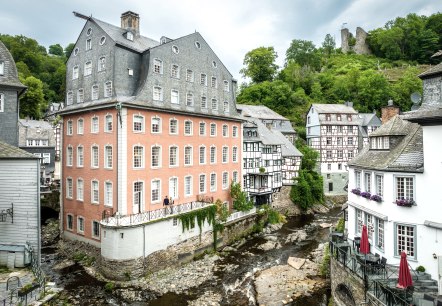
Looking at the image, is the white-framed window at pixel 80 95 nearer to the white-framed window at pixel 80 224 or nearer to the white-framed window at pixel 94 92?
the white-framed window at pixel 94 92

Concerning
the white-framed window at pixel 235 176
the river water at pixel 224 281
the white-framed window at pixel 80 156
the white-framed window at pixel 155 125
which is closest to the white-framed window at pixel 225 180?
the white-framed window at pixel 235 176

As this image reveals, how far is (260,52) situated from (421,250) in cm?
6261

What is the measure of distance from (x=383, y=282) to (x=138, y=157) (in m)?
17.1

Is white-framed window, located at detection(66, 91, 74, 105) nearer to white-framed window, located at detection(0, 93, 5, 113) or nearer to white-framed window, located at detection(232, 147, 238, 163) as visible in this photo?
white-framed window, located at detection(0, 93, 5, 113)

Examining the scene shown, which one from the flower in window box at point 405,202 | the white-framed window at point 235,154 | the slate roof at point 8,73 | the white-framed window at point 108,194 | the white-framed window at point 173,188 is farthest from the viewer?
the white-framed window at point 235,154

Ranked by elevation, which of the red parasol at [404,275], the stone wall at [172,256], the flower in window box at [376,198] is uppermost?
the flower in window box at [376,198]

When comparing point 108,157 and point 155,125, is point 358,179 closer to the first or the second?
point 155,125

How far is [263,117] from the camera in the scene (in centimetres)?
4847

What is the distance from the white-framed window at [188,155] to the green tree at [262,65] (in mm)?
46946

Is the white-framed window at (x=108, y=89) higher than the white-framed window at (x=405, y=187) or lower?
higher

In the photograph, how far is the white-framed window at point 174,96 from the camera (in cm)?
2516

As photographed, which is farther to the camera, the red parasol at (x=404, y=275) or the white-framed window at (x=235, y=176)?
the white-framed window at (x=235, y=176)

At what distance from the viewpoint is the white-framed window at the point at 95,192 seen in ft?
75.0

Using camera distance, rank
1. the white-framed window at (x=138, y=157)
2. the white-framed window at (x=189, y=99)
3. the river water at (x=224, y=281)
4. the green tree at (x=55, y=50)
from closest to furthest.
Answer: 1. the river water at (x=224, y=281)
2. the white-framed window at (x=138, y=157)
3. the white-framed window at (x=189, y=99)
4. the green tree at (x=55, y=50)
